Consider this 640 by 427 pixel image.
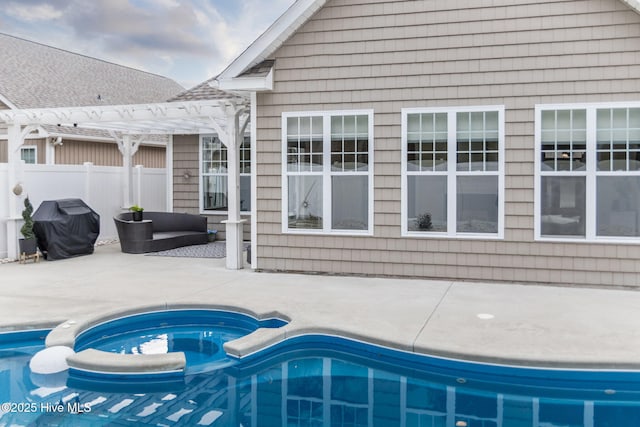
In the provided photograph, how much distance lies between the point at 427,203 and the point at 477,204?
677 mm

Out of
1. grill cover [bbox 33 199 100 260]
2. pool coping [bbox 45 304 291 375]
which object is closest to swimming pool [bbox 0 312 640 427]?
pool coping [bbox 45 304 291 375]

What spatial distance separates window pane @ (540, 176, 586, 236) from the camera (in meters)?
7.55

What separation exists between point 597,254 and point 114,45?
22663mm

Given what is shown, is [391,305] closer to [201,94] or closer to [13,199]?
[13,199]

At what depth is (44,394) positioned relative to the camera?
4414mm

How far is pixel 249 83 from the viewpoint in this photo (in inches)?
327

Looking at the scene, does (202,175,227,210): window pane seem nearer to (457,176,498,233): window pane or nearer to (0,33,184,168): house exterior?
(0,33,184,168): house exterior

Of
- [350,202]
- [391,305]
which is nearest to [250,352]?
[391,305]

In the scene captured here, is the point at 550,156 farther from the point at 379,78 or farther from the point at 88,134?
the point at 88,134

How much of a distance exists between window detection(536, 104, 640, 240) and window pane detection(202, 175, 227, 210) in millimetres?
7690

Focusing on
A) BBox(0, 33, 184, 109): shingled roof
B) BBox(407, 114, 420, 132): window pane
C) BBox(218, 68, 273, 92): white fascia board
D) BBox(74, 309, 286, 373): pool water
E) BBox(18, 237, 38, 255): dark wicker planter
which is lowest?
BBox(74, 309, 286, 373): pool water

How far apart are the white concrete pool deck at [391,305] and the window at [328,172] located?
850mm

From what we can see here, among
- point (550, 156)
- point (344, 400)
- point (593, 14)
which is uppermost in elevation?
point (593, 14)

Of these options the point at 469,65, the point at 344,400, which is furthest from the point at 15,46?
the point at 344,400
